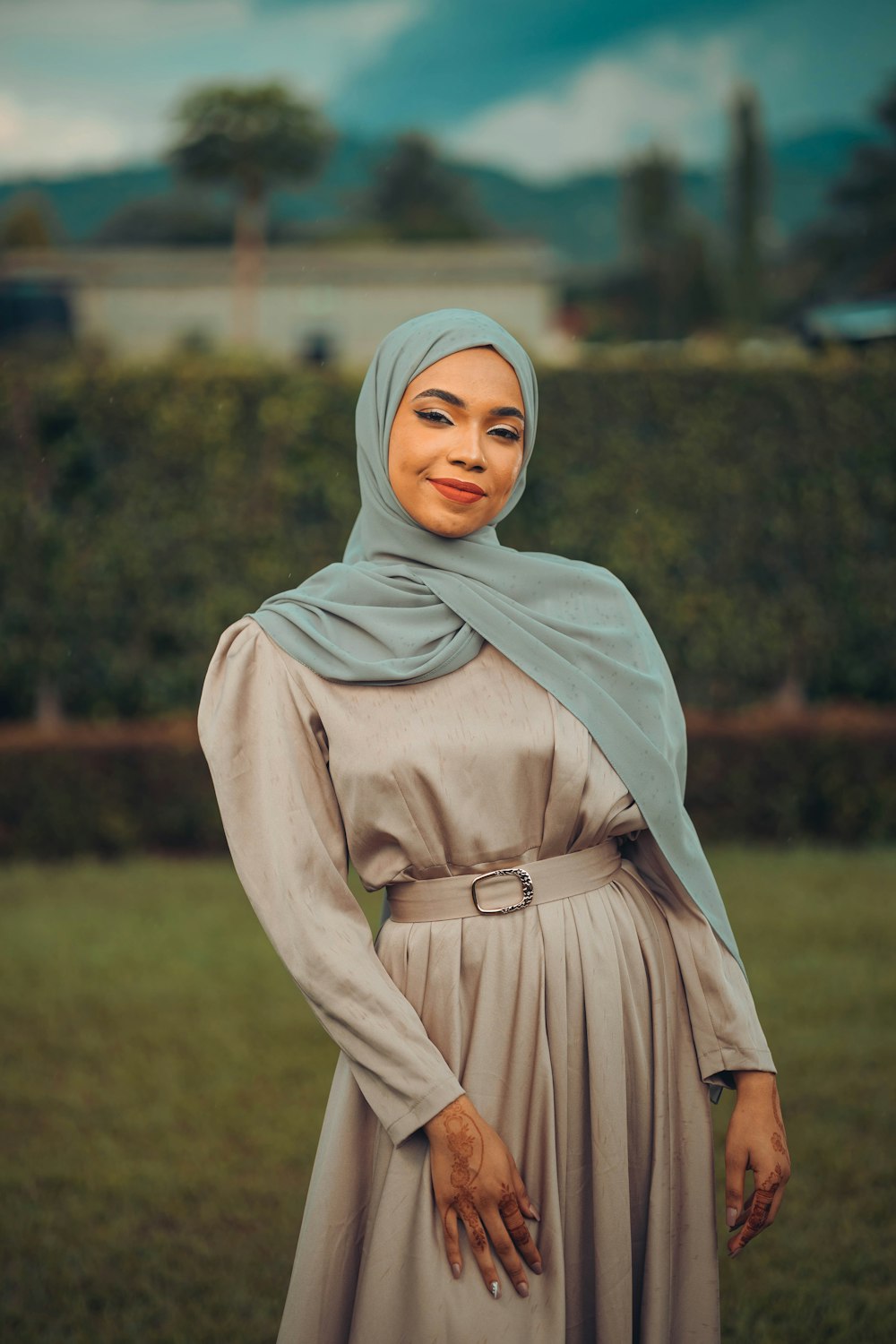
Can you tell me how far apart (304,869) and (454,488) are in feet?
1.74

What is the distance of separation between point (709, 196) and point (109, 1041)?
78.0m

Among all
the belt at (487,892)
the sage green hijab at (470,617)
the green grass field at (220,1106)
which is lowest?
the green grass field at (220,1106)

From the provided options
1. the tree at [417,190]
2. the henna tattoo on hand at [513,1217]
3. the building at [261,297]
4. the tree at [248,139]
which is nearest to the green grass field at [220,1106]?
the henna tattoo on hand at [513,1217]

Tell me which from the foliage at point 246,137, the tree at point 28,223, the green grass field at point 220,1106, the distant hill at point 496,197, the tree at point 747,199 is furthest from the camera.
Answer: the distant hill at point 496,197

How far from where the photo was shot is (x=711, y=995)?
1814 mm

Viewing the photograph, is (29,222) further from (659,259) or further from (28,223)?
(659,259)

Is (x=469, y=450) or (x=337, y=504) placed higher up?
(x=469, y=450)

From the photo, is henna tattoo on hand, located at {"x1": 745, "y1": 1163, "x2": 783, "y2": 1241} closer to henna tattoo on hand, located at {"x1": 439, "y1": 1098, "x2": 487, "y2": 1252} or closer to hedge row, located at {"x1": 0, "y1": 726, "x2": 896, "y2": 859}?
henna tattoo on hand, located at {"x1": 439, "y1": 1098, "x2": 487, "y2": 1252}

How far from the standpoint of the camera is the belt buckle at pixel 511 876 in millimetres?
1721

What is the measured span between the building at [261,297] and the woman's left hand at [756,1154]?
37.5m

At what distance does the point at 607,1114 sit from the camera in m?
1.74

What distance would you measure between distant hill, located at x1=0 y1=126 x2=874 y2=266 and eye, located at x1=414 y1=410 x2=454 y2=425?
5582cm

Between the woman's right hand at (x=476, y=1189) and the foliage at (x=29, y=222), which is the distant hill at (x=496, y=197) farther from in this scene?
the woman's right hand at (x=476, y=1189)

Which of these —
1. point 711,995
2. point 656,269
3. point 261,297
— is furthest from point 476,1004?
point 656,269
